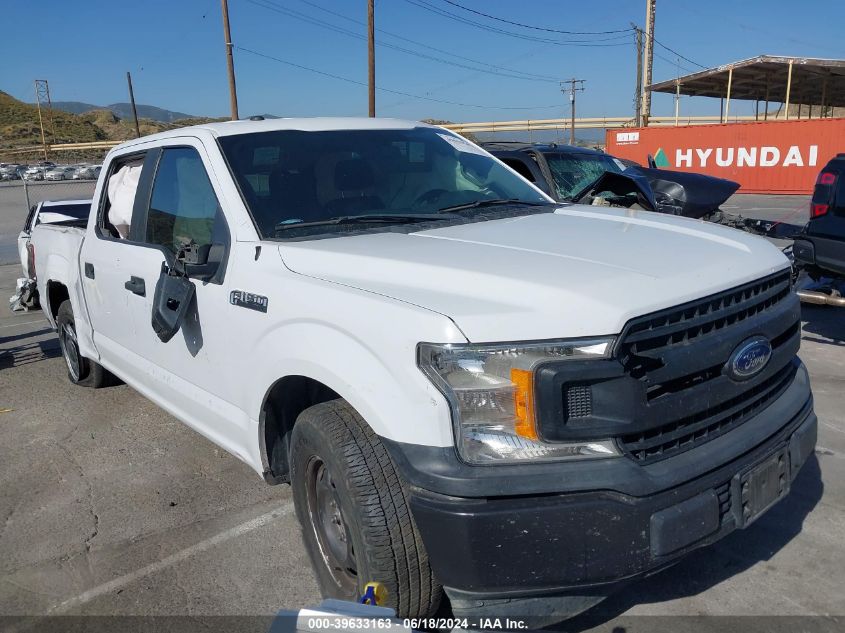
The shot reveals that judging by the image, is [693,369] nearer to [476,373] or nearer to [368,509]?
[476,373]

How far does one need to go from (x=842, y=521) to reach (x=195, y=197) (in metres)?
3.47

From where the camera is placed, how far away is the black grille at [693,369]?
222 cm

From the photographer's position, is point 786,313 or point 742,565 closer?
point 786,313

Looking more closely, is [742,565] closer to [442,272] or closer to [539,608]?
[539,608]

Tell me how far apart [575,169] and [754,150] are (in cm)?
1712

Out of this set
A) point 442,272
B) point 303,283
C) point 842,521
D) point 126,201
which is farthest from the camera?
point 126,201

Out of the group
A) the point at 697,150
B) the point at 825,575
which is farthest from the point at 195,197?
the point at 697,150

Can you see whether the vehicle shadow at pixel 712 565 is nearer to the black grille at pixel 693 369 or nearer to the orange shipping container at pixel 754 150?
the black grille at pixel 693 369

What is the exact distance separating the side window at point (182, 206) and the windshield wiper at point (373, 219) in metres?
0.32

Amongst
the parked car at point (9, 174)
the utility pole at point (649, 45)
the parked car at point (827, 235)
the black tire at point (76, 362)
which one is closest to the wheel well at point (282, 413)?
the black tire at point (76, 362)

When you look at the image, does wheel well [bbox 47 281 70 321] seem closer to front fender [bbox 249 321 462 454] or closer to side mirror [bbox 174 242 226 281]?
side mirror [bbox 174 242 226 281]

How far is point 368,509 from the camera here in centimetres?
240

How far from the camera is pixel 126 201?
4.45 metres

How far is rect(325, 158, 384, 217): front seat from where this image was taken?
3391mm
